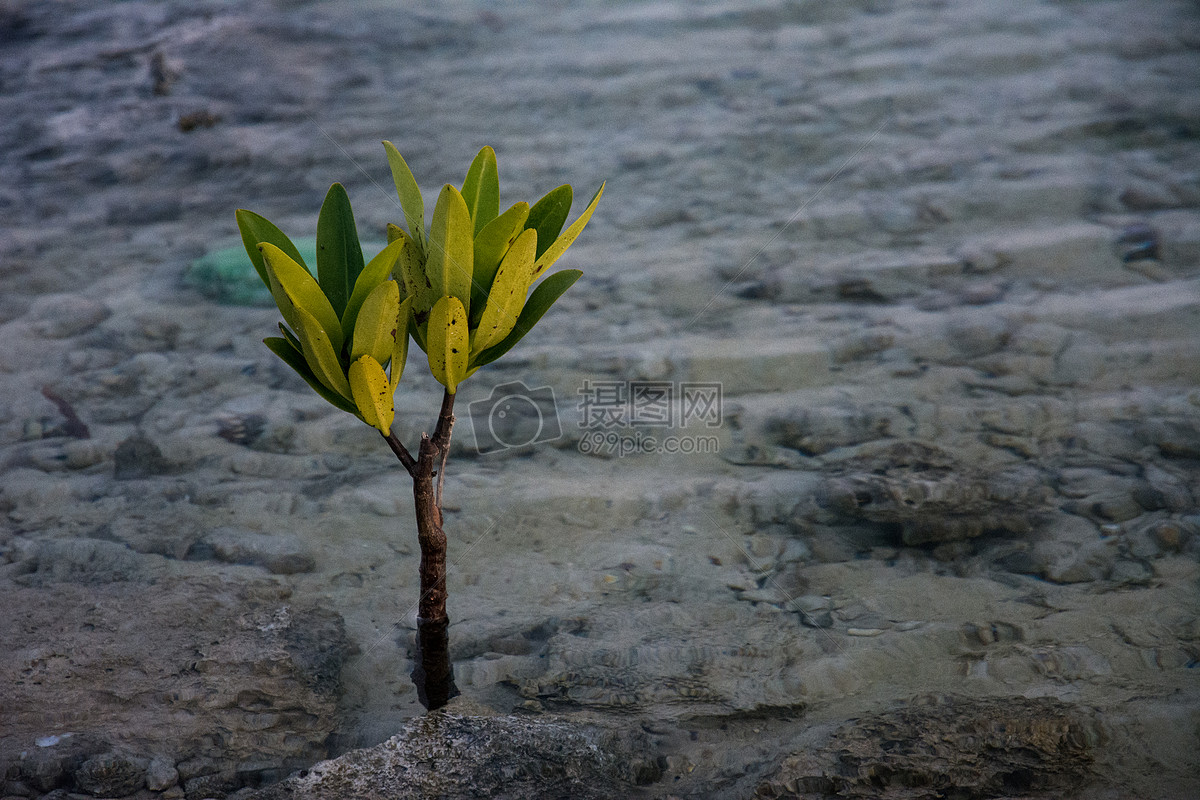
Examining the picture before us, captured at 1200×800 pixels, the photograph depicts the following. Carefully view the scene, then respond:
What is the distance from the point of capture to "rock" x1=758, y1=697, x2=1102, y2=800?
1.18m

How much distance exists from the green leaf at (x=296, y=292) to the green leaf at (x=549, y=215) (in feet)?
1.02

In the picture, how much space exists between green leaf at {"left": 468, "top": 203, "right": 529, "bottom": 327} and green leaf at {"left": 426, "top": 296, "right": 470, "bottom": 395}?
43 millimetres

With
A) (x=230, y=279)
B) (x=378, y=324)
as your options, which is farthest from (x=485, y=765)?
(x=230, y=279)

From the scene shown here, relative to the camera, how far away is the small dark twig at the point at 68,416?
205 cm

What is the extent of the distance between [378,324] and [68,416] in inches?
58.5

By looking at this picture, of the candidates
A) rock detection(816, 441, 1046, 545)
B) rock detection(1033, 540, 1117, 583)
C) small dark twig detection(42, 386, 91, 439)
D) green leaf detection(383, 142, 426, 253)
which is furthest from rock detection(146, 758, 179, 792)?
rock detection(1033, 540, 1117, 583)

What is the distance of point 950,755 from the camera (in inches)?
48.1

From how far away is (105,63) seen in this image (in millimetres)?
4227

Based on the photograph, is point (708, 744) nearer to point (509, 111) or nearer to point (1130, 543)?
point (1130, 543)

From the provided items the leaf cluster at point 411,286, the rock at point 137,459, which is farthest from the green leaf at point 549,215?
the rock at point 137,459

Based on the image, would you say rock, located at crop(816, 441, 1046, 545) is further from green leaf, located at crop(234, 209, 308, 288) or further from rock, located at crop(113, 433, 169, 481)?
rock, located at crop(113, 433, 169, 481)

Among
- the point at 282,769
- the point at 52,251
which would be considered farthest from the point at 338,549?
the point at 52,251

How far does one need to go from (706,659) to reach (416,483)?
601mm

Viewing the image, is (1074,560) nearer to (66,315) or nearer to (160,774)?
(160,774)
